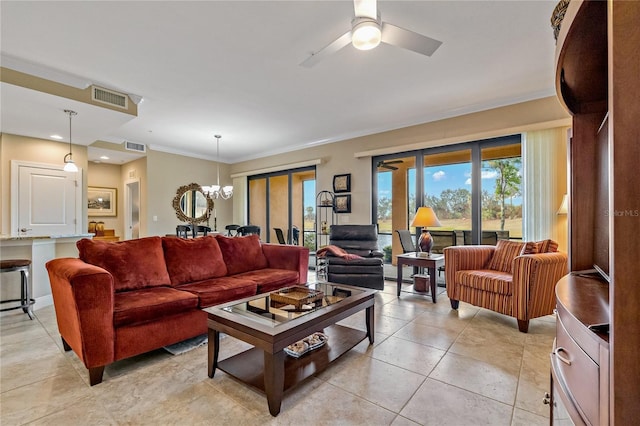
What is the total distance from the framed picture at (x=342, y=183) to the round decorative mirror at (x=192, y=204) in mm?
3398

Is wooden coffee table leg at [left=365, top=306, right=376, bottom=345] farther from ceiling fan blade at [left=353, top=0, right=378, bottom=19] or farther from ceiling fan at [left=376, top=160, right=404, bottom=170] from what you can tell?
ceiling fan at [left=376, top=160, right=404, bottom=170]

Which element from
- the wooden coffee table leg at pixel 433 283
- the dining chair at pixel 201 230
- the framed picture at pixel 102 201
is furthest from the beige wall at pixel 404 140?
the framed picture at pixel 102 201

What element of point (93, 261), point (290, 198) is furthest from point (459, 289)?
point (290, 198)

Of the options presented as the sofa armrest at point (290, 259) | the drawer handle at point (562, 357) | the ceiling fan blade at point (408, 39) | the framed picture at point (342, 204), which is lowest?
the sofa armrest at point (290, 259)

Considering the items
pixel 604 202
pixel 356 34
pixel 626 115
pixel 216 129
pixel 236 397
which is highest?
pixel 216 129

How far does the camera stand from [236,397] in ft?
5.89

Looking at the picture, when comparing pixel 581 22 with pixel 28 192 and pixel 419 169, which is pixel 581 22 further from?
pixel 28 192

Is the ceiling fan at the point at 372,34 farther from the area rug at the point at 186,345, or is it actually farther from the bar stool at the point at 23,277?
the bar stool at the point at 23,277

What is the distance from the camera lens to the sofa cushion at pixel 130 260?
249 centimetres

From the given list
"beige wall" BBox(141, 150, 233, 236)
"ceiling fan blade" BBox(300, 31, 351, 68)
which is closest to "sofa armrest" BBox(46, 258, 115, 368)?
"ceiling fan blade" BBox(300, 31, 351, 68)

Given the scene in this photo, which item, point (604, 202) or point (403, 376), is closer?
point (604, 202)

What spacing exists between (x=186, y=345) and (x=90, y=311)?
863 mm

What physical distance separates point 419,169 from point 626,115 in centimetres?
443

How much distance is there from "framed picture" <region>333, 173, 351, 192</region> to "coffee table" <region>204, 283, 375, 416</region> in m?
3.42
